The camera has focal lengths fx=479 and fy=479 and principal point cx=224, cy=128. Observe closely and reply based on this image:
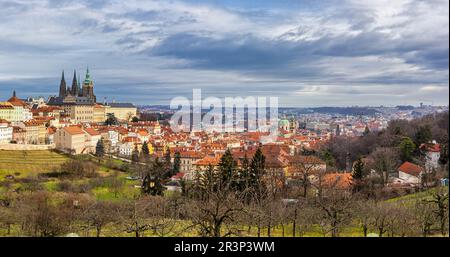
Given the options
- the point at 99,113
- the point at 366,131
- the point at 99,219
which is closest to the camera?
the point at 99,219

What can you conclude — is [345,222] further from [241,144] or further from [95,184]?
[241,144]

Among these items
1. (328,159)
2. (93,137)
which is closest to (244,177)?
(328,159)

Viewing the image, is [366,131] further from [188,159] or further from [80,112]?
[80,112]

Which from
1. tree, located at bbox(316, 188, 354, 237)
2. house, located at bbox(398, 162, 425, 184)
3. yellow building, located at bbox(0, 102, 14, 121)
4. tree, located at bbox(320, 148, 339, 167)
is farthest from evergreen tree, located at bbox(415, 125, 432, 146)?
yellow building, located at bbox(0, 102, 14, 121)

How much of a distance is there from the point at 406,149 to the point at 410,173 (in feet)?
8.41

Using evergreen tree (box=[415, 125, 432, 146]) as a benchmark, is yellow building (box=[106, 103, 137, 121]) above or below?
above

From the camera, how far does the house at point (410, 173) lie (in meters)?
15.0

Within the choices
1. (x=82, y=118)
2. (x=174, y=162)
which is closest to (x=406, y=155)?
(x=174, y=162)

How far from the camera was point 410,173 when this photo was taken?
15.5 metres

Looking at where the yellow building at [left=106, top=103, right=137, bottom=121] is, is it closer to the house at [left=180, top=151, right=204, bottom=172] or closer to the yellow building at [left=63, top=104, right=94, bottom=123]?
the yellow building at [left=63, top=104, right=94, bottom=123]

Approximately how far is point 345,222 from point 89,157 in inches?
644

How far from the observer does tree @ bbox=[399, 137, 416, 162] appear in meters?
17.8

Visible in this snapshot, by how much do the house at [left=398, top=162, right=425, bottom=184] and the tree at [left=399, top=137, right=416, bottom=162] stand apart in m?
1.66

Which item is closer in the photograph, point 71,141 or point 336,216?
point 336,216
